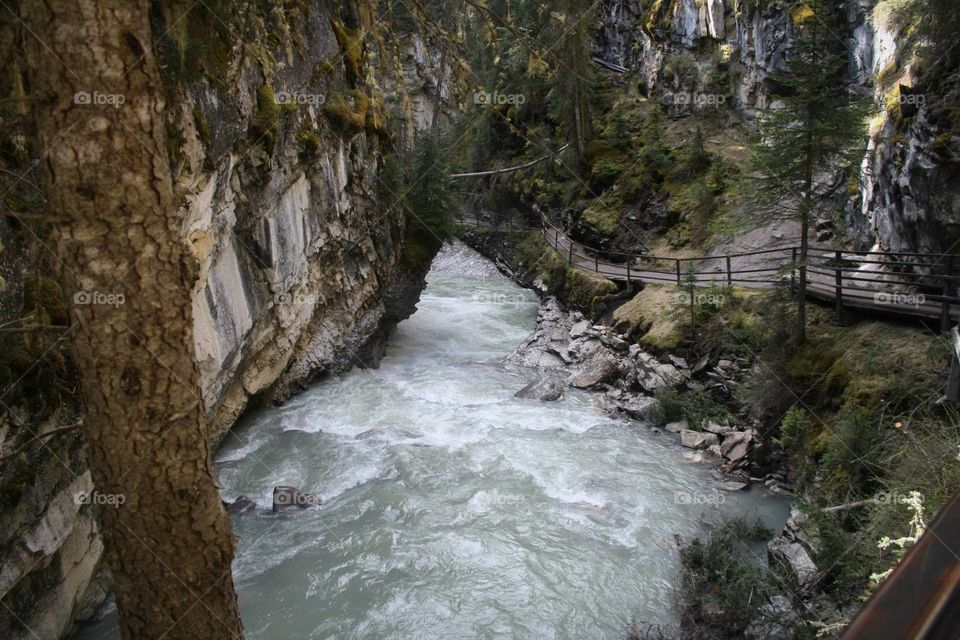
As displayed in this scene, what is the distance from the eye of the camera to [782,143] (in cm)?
→ 1017

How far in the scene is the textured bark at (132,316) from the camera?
2508mm

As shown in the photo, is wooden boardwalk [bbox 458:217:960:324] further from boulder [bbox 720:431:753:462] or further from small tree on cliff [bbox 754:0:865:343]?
boulder [bbox 720:431:753:462]

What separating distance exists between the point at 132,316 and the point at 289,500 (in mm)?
6763

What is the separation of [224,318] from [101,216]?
640cm

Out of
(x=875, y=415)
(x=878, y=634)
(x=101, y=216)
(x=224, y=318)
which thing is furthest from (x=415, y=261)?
(x=878, y=634)

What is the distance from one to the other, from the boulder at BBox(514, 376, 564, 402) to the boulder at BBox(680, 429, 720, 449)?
3.28 m

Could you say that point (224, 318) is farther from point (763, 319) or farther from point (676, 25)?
point (676, 25)

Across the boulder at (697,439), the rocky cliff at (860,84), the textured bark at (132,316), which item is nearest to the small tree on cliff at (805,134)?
the rocky cliff at (860,84)

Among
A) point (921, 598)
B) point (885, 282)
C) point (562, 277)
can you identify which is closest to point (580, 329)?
point (562, 277)

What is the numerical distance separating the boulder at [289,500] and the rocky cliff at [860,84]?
950cm

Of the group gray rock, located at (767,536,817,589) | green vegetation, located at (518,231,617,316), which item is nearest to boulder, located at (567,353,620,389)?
green vegetation, located at (518,231,617,316)

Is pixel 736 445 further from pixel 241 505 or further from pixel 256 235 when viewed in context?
pixel 256 235

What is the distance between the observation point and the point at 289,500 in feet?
28.9

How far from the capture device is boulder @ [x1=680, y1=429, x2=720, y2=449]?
11.0 meters
